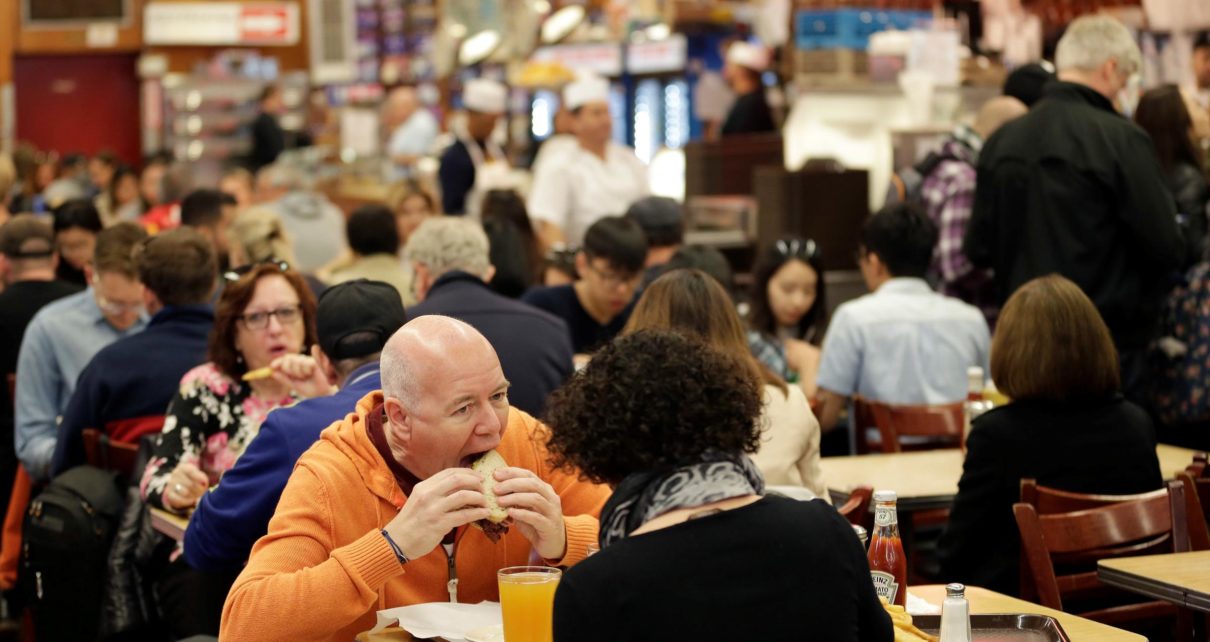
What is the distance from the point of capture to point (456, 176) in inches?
404

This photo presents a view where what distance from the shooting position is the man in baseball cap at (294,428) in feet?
11.6

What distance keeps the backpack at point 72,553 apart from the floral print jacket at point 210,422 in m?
0.30

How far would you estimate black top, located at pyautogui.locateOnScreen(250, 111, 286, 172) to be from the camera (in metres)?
17.0

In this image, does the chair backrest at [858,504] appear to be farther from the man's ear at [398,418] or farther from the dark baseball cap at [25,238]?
the dark baseball cap at [25,238]

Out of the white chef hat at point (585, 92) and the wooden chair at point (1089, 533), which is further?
the white chef hat at point (585, 92)

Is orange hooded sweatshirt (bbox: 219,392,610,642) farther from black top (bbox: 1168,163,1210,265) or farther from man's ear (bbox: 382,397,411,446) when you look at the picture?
black top (bbox: 1168,163,1210,265)

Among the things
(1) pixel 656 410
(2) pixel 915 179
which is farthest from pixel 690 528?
(2) pixel 915 179

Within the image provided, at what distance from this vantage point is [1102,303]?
605 cm

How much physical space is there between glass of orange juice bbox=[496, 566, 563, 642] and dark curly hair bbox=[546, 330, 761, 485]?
27 centimetres

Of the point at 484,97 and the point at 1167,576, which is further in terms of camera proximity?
the point at 484,97

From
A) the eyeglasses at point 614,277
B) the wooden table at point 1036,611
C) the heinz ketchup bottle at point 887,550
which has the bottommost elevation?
the wooden table at point 1036,611

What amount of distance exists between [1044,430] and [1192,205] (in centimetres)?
305

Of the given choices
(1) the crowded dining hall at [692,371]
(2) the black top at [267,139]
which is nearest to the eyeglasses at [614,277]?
(1) the crowded dining hall at [692,371]

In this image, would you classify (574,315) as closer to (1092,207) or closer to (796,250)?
(796,250)
